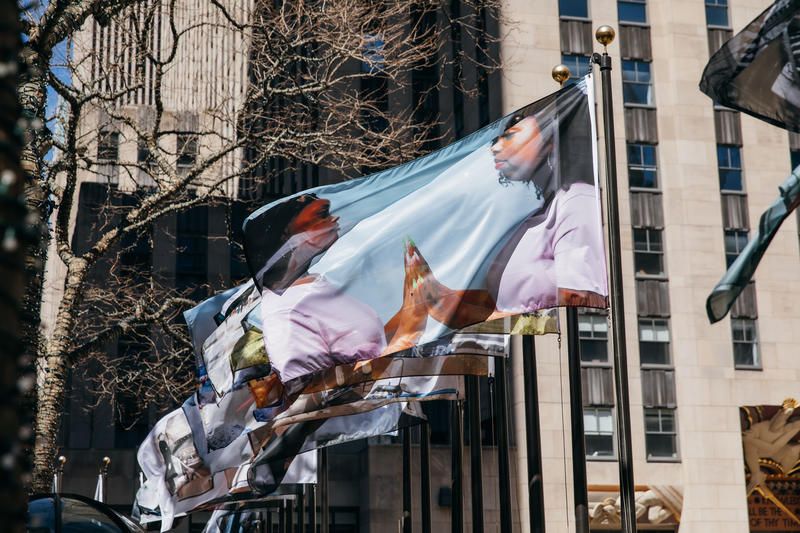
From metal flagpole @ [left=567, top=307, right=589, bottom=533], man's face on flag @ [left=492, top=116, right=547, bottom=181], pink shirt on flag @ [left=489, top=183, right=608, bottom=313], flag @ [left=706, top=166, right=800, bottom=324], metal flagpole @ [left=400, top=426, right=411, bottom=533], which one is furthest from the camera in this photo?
metal flagpole @ [left=400, top=426, right=411, bottom=533]

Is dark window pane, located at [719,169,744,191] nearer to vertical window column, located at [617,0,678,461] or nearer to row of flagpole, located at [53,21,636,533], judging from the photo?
vertical window column, located at [617,0,678,461]

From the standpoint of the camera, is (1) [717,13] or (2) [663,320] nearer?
(2) [663,320]

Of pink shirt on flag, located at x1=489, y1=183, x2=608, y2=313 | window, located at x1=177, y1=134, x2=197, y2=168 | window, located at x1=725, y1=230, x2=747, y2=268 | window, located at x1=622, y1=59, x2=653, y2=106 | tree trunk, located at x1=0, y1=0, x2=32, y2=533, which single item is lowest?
tree trunk, located at x1=0, y1=0, x2=32, y2=533

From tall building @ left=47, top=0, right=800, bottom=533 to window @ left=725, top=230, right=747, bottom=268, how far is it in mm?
78

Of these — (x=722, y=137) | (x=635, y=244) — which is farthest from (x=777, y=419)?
(x=722, y=137)

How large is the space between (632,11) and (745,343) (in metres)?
16.5

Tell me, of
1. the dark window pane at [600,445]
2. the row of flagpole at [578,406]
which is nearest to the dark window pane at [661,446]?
the dark window pane at [600,445]

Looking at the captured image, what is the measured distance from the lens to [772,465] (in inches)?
2067

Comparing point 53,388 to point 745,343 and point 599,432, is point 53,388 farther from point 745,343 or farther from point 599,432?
point 745,343

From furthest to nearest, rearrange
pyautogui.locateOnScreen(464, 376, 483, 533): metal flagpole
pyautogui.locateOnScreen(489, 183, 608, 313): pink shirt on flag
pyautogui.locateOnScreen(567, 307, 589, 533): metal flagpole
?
1. pyautogui.locateOnScreen(464, 376, 483, 533): metal flagpole
2. pyautogui.locateOnScreen(567, 307, 589, 533): metal flagpole
3. pyautogui.locateOnScreen(489, 183, 608, 313): pink shirt on flag

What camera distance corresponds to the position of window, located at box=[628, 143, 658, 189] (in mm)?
54125

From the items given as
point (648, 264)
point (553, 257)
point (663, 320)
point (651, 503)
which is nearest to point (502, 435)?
point (553, 257)

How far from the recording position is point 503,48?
53.8 m

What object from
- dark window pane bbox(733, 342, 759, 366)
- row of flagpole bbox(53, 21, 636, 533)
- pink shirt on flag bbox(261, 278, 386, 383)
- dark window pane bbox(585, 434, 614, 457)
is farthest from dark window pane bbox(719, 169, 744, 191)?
pink shirt on flag bbox(261, 278, 386, 383)
